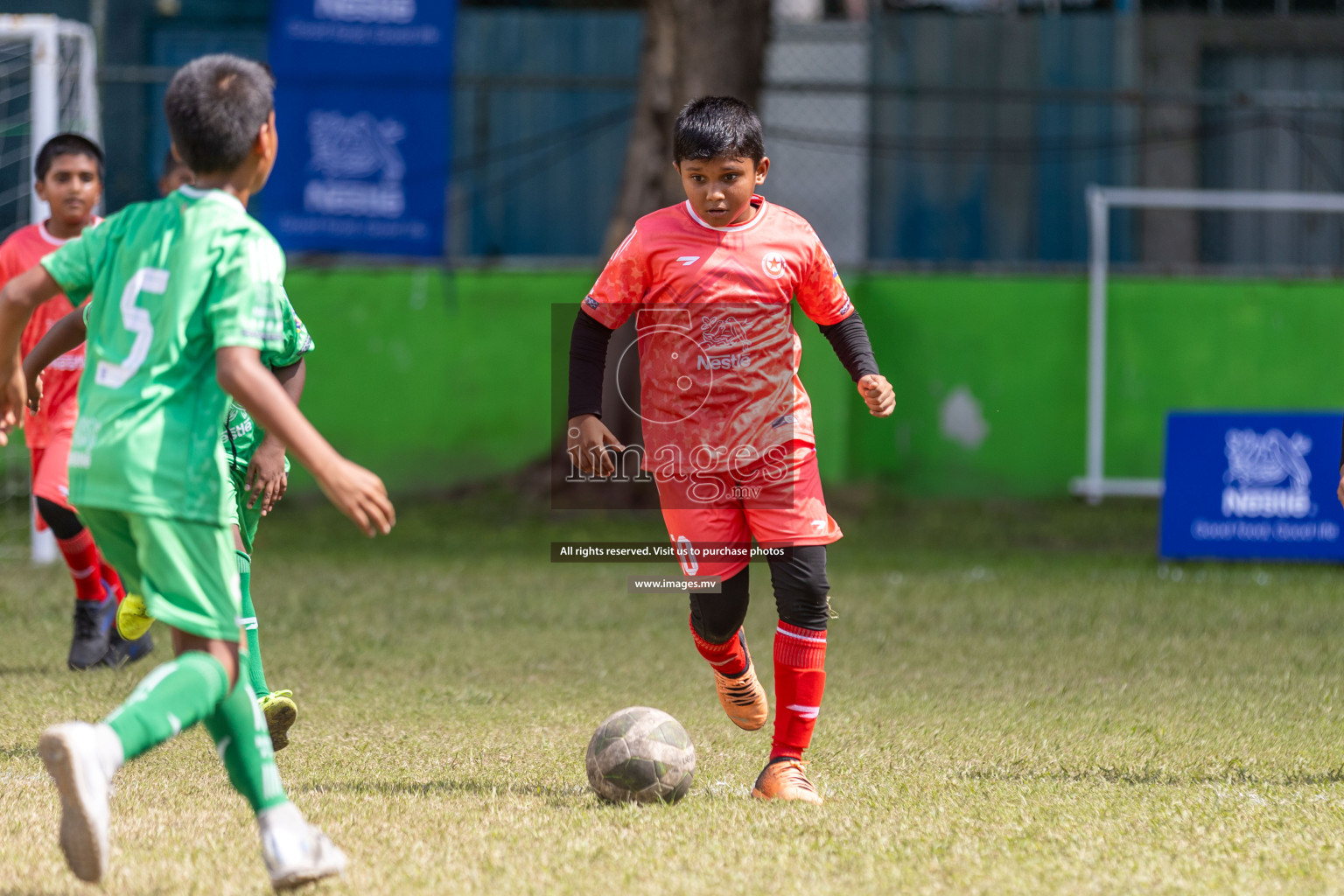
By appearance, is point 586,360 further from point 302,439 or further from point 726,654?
point 302,439

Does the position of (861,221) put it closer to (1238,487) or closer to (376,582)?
(1238,487)

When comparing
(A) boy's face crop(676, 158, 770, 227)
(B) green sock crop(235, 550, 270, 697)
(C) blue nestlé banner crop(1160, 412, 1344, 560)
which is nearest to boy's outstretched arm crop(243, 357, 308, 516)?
(B) green sock crop(235, 550, 270, 697)

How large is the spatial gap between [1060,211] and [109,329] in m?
11.4

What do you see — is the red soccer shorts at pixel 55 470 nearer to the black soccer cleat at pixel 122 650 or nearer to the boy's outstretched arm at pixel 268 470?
the black soccer cleat at pixel 122 650

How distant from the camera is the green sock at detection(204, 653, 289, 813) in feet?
10.5

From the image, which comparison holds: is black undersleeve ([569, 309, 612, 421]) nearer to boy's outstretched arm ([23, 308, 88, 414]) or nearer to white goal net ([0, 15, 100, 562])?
boy's outstretched arm ([23, 308, 88, 414])

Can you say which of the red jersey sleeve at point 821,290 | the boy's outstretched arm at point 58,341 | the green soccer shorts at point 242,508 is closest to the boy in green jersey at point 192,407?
the boy's outstretched arm at point 58,341

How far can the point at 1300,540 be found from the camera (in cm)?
973

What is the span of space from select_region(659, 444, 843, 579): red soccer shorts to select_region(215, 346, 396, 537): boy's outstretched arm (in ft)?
4.87

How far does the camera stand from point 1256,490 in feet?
32.0

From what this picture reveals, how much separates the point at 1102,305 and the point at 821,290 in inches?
338

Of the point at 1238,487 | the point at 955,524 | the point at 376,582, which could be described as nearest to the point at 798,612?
the point at 376,582

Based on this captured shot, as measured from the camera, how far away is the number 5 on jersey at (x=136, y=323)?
3141 millimetres

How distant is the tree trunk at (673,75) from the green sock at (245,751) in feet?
27.3
